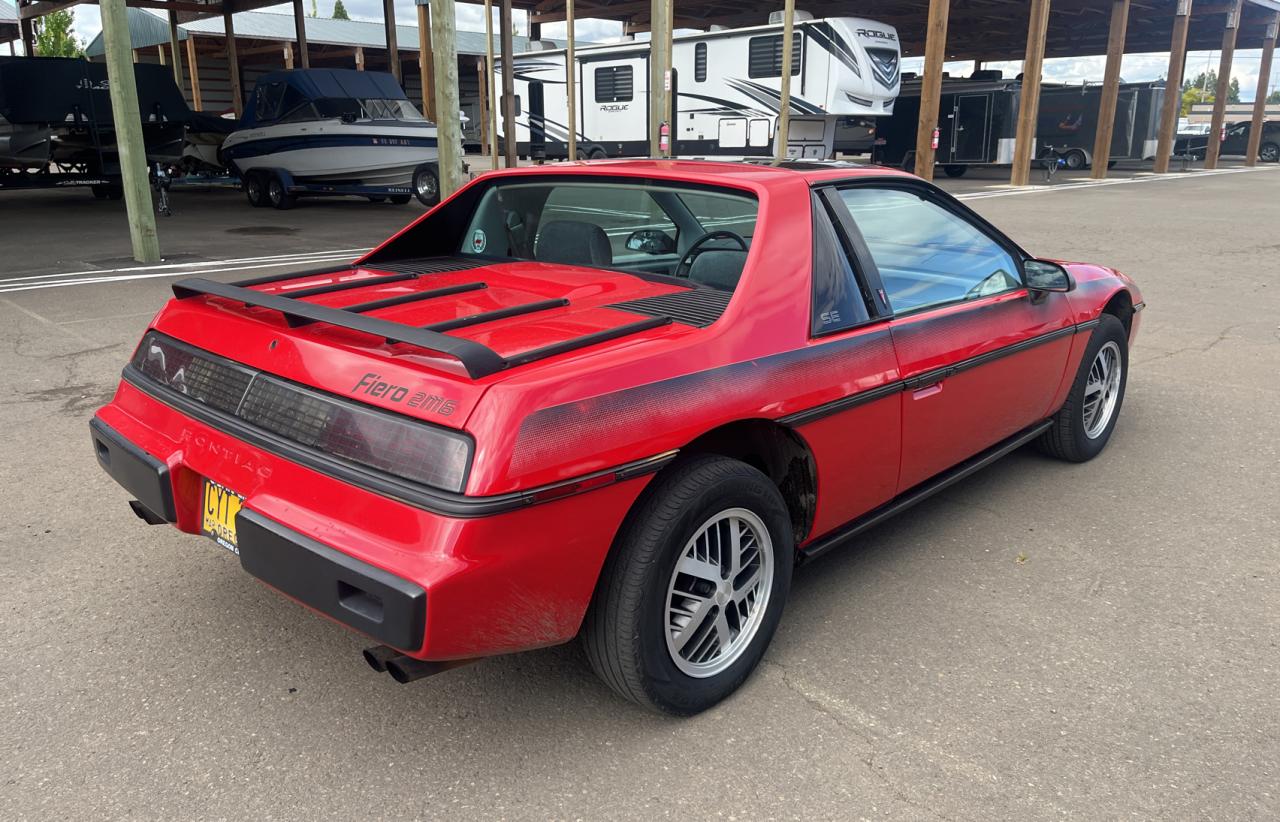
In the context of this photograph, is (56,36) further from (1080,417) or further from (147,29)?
(1080,417)

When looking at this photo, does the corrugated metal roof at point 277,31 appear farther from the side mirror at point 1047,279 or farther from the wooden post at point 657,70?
the side mirror at point 1047,279

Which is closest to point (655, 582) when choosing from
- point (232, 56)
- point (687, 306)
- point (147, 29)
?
point (687, 306)

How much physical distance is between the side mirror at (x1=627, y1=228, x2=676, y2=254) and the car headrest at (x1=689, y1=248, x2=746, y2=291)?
448 millimetres

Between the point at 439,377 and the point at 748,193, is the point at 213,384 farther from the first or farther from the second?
the point at 748,193

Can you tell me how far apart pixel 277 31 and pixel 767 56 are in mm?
23395

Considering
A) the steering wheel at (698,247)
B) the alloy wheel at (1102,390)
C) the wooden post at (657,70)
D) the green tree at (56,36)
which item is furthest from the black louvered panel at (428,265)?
the green tree at (56,36)

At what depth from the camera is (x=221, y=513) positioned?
247cm

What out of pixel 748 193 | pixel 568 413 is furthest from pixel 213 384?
pixel 748 193

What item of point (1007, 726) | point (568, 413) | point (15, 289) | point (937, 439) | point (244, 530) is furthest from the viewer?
point (15, 289)

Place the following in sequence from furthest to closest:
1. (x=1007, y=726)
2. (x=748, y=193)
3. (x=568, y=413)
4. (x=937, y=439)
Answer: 1. (x=937, y=439)
2. (x=748, y=193)
3. (x=1007, y=726)
4. (x=568, y=413)

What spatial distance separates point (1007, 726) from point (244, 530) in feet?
6.48

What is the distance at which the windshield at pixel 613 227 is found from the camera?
3.19 metres

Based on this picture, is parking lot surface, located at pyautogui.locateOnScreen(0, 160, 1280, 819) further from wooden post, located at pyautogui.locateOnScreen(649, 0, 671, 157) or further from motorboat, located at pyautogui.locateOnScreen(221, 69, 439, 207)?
motorboat, located at pyautogui.locateOnScreen(221, 69, 439, 207)

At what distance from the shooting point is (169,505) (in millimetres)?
2557
